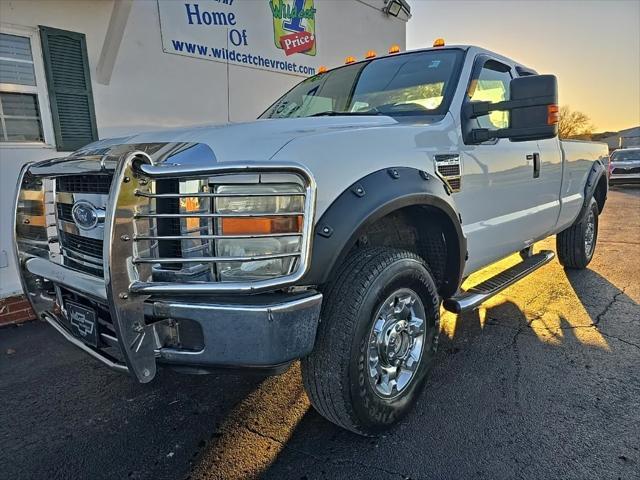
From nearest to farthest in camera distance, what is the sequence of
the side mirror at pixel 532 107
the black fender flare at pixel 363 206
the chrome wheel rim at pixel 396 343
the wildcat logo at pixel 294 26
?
the black fender flare at pixel 363 206
the chrome wheel rim at pixel 396 343
the side mirror at pixel 532 107
the wildcat logo at pixel 294 26

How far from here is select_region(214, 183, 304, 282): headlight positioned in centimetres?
172

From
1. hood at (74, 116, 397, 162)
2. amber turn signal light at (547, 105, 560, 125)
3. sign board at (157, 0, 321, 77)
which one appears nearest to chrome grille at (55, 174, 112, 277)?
hood at (74, 116, 397, 162)

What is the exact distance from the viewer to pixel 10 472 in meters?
2.16

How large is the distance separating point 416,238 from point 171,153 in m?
1.57

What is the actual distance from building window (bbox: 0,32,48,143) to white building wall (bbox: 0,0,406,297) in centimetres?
14

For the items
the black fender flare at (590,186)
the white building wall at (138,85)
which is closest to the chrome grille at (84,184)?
the white building wall at (138,85)

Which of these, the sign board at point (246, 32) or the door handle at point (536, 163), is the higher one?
the sign board at point (246, 32)

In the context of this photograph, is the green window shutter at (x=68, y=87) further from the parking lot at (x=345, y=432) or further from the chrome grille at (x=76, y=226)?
the chrome grille at (x=76, y=226)

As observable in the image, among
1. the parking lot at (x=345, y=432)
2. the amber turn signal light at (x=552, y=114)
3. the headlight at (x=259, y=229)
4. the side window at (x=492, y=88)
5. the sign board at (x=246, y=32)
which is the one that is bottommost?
the parking lot at (x=345, y=432)

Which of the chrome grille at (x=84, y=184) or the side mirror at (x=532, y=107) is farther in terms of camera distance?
the side mirror at (x=532, y=107)

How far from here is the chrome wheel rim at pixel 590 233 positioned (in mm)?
5234

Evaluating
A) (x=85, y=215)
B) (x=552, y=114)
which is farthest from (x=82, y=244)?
(x=552, y=114)


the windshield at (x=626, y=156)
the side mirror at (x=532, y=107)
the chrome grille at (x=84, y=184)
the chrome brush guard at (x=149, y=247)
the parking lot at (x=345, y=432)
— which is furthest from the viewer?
the windshield at (x=626, y=156)

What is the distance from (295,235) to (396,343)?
0.98 metres
